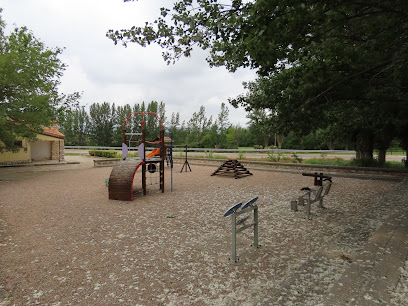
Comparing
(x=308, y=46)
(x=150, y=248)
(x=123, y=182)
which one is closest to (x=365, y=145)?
(x=308, y=46)

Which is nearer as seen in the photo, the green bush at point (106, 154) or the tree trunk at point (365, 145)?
the tree trunk at point (365, 145)

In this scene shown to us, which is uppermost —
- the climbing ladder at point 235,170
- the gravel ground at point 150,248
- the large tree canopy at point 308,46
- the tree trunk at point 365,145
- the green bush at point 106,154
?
the large tree canopy at point 308,46

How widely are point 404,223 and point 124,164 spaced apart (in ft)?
24.9

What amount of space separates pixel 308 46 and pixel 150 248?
5119 millimetres

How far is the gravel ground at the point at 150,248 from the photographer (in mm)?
2975

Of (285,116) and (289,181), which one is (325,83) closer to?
(285,116)

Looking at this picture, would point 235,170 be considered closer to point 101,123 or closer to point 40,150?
point 40,150

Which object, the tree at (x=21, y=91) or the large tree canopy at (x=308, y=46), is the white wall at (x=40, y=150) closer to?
the tree at (x=21, y=91)

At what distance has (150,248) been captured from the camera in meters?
4.25

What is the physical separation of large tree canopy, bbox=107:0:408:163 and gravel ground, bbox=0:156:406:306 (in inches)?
122

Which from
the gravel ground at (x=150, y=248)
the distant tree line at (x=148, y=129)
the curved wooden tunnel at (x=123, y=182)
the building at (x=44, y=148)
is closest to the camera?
the gravel ground at (x=150, y=248)

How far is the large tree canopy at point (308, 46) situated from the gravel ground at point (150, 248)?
311cm

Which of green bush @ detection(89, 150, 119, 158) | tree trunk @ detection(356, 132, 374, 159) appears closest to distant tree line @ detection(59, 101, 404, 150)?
green bush @ detection(89, 150, 119, 158)

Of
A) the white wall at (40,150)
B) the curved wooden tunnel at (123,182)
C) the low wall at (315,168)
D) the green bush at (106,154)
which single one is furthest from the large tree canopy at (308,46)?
the white wall at (40,150)
